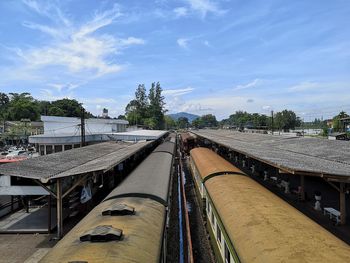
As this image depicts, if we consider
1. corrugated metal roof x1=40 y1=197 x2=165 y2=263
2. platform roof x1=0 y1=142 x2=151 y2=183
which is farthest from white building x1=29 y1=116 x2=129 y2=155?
corrugated metal roof x1=40 y1=197 x2=165 y2=263

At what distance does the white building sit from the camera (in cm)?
2945

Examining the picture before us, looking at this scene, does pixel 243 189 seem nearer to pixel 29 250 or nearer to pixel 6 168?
pixel 29 250

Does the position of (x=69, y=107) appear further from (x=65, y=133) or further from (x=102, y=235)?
(x=102, y=235)

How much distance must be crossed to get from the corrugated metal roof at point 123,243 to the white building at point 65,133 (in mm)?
22751

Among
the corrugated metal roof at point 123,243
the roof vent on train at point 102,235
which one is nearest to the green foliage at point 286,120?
the corrugated metal roof at point 123,243

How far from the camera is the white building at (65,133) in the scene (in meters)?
29.5

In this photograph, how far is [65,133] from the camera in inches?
1652

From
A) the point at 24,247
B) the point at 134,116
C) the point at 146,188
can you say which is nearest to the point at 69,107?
the point at 134,116

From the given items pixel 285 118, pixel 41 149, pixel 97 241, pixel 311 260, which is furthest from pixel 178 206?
pixel 285 118

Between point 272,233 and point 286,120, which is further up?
point 286,120

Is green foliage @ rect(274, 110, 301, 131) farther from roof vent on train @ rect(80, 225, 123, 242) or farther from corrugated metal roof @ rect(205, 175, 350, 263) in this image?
roof vent on train @ rect(80, 225, 123, 242)

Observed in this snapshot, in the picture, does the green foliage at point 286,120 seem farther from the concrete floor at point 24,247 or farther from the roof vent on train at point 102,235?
the roof vent on train at point 102,235

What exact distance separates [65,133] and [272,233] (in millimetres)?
39720

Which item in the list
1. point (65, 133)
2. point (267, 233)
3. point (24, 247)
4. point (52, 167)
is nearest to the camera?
point (267, 233)
